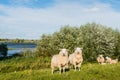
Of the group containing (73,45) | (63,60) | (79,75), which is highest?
(73,45)

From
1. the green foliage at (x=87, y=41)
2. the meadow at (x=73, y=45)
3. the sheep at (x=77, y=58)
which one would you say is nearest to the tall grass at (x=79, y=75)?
the sheep at (x=77, y=58)

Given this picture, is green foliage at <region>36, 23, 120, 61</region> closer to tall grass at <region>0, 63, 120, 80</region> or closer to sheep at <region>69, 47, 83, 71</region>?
sheep at <region>69, 47, 83, 71</region>

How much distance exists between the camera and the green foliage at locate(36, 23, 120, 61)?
56325mm

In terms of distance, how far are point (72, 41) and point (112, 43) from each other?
7658mm

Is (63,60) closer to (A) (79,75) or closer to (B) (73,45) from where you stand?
(A) (79,75)

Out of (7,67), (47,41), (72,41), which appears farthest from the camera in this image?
(47,41)

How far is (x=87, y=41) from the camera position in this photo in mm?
56812

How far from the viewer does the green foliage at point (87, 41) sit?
2218 inches

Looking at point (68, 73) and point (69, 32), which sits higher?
point (69, 32)

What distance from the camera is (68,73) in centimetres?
2508

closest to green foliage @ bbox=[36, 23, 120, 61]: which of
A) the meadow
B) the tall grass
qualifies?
the meadow

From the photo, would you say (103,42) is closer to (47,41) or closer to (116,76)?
(47,41)

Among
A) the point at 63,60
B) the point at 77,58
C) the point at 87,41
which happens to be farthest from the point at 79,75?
the point at 87,41

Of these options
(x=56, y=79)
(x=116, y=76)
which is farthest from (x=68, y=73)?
(x=116, y=76)
